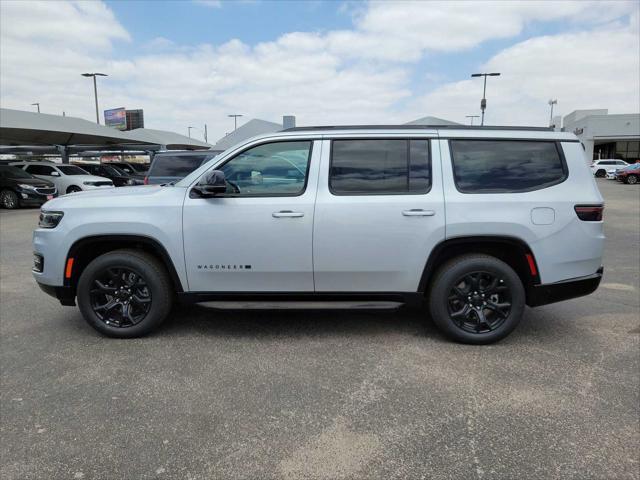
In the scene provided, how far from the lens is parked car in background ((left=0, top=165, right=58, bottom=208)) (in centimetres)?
1731

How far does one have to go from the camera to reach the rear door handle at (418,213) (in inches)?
156

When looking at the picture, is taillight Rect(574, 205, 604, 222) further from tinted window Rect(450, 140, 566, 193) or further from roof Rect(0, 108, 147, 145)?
roof Rect(0, 108, 147, 145)

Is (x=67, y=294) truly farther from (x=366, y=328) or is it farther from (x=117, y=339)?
(x=366, y=328)

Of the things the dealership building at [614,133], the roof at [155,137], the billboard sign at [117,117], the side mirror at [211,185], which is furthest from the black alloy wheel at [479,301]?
the billboard sign at [117,117]

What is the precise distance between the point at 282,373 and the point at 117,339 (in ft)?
5.67

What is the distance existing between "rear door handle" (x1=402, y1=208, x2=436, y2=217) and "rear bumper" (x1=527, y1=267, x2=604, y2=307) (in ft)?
3.61

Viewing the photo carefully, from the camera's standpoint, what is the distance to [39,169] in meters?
20.0

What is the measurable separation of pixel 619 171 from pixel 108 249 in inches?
1477

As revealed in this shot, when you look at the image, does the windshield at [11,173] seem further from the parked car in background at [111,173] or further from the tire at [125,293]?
the tire at [125,293]

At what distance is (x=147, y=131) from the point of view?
37594mm

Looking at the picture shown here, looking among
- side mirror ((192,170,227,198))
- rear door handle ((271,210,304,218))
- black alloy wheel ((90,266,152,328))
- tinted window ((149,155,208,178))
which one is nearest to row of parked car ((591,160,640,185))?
tinted window ((149,155,208,178))

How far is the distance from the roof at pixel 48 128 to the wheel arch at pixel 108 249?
59.7ft

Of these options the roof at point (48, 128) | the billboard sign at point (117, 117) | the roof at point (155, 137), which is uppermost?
the billboard sign at point (117, 117)

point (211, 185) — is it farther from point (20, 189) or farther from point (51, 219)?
point (20, 189)
